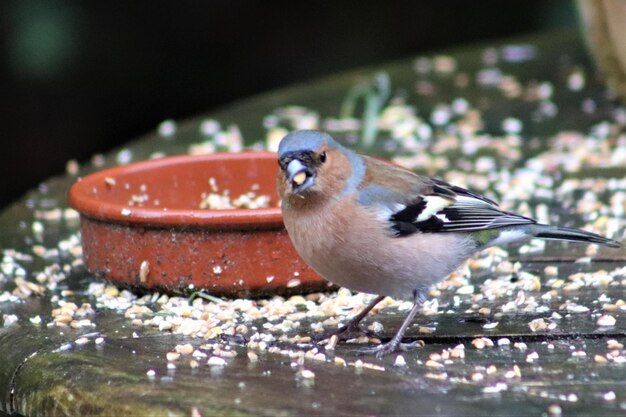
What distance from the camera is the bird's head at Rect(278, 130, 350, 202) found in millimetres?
3473

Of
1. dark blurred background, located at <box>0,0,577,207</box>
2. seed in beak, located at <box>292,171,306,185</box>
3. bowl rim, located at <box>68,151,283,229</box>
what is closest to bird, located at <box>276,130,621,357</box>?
seed in beak, located at <box>292,171,306,185</box>

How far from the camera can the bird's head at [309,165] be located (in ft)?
11.4

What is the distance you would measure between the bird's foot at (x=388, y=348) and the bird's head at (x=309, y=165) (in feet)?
1.73

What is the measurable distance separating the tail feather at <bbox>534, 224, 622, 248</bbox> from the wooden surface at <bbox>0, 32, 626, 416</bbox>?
0.20 m

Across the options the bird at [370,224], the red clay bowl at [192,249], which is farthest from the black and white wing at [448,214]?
the red clay bowl at [192,249]

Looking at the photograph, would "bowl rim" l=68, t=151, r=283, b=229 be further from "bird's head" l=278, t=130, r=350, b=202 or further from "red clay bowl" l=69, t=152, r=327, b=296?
"bird's head" l=278, t=130, r=350, b=202

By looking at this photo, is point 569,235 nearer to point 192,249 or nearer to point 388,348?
point 388,348

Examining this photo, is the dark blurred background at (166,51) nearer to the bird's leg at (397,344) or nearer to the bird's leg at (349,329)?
the bird's leg at (349,329)

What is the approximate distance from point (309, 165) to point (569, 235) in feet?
3.01

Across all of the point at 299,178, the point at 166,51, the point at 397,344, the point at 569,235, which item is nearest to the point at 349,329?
the point at 397,344

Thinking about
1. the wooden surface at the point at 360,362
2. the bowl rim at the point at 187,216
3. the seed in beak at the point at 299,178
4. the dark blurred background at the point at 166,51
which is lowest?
the wooden surface at the point at 360,362

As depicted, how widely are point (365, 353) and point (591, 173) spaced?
2.53m

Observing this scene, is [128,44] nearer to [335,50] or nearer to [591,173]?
[335,50]

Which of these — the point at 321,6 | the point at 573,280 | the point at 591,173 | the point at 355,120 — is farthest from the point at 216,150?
the point at 321,6
